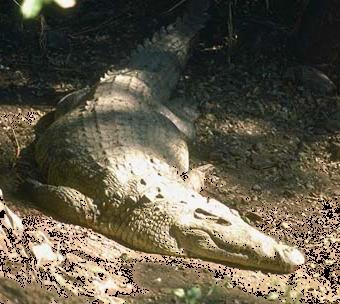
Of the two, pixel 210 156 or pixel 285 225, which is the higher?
pixel 210 156

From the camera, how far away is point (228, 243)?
3826 mm

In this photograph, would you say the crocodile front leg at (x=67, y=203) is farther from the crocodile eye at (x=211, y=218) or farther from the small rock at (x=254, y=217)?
the small rock at (x=254, y=217)

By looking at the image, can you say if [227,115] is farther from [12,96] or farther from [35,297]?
[35,297]

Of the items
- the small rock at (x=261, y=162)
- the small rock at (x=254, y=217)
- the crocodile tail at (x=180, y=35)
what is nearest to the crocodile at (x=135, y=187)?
the small rock at (x=254, y=217)

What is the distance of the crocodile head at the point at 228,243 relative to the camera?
12.4ft

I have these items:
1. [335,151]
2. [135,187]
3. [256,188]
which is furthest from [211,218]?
→ [335,151]

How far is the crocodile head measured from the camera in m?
3.77

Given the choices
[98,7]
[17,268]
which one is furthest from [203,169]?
[98,7]

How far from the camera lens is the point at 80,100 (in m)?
5.11

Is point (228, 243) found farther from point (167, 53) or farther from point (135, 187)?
point (167, 53)

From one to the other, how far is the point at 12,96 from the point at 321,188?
2632 millimetres

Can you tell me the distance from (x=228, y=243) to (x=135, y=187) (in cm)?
68

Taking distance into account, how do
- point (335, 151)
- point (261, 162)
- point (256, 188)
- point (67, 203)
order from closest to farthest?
point (67, 203), point (256, 188), point (261, 162), point (335, 151)

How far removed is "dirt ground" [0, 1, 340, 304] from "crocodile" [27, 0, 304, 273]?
4.0 inches
